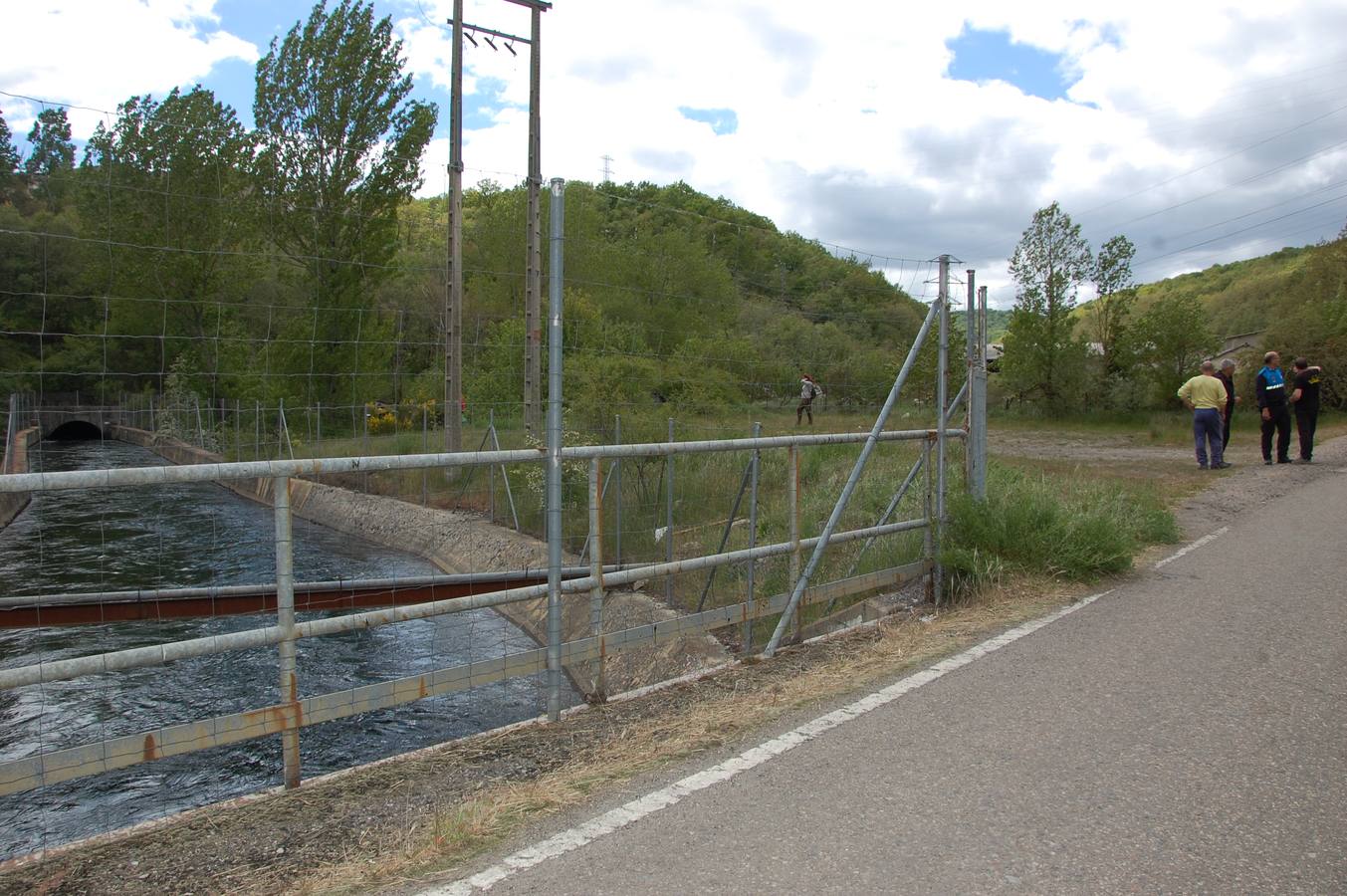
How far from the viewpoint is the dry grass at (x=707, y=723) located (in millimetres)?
3289

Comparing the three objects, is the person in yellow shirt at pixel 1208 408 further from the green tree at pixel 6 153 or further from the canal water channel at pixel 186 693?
the green tree at pixel 6 153

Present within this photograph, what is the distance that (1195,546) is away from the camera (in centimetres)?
947

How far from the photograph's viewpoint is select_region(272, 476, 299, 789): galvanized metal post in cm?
404

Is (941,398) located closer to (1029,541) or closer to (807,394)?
(1029,541)

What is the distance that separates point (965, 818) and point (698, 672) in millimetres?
2573

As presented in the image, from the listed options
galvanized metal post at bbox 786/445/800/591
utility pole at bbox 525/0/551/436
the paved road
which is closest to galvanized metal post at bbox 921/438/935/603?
galvanized metal post at bbox 786/445/800/591

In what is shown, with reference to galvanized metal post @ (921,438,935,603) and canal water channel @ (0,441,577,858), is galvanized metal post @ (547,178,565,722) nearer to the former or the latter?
canal water channel @ (0,441,577,858)

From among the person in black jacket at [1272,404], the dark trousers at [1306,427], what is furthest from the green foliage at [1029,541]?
the dark trousers at [1306,427]

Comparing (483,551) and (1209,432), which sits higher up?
(1209,432)

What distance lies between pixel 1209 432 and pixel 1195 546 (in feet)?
25.3

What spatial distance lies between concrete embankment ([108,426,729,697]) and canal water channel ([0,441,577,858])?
502 mm

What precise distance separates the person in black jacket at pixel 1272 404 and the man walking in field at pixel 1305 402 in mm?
195

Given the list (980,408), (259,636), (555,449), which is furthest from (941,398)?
(259,636)

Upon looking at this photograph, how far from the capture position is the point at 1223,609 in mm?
6754
